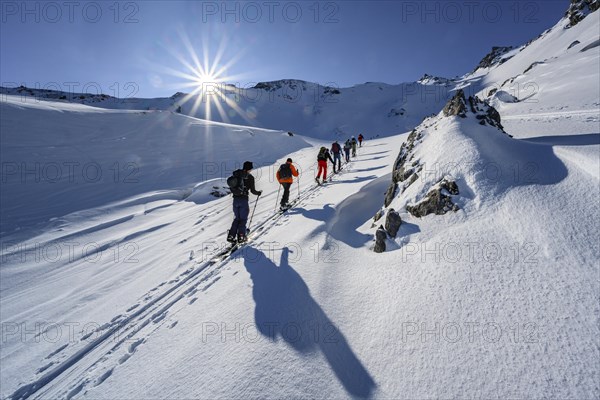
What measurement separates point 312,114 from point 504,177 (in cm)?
8679

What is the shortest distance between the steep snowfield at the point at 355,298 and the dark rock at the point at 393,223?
0.14 metres

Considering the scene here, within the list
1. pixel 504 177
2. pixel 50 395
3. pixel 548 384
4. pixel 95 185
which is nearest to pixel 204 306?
pixel 50 395

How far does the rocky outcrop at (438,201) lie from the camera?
4.41 metres

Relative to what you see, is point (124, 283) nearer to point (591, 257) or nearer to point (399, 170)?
point (399, 170)

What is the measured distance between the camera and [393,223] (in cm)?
473

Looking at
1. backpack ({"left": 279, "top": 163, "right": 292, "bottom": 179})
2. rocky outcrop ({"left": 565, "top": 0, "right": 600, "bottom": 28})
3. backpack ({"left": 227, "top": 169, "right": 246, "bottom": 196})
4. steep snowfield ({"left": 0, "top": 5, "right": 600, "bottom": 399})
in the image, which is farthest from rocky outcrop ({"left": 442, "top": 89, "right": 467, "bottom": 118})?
rocky outcrop ({"left": 565, "top": 0, "right": 600, "bottom": 28})

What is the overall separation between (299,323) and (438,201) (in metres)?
3.30

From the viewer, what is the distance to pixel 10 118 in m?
16.0

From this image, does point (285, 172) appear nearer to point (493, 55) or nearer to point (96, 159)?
point (96, 159)

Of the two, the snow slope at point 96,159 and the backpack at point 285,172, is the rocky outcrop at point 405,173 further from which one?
the snow slope at point 96,159

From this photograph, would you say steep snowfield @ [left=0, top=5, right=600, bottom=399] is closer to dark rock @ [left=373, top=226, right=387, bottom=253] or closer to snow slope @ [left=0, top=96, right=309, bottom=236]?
dark rock @ [left=373, top=226, right=387, bottom=253]

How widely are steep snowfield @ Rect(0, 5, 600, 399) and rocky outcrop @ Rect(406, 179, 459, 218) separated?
127 mm

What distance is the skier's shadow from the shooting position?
2.62 m

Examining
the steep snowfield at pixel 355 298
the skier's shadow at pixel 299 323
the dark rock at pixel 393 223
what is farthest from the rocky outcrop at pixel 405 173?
the skier's shadow at pixel 299 323
